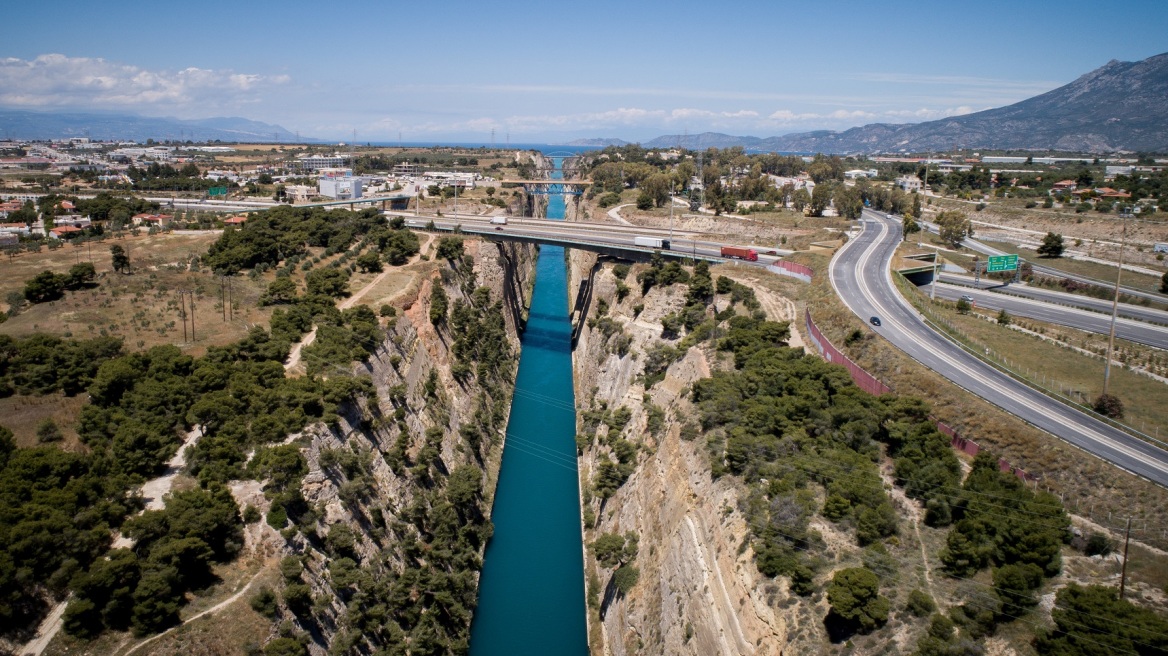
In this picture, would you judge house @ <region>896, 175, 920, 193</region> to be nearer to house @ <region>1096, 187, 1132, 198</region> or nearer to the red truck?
house @ <region>1096, 187, 1132, 198</region>

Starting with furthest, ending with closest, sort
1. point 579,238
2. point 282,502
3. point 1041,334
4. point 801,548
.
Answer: point 579,238 < point 1041,334 < point 282,502 < point 801,548

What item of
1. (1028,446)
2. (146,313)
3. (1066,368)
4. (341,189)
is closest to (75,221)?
(341,189)

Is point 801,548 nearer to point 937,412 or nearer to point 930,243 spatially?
point 937,412

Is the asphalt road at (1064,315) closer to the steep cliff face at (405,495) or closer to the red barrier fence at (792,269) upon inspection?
the red barrier fence at (792,269)

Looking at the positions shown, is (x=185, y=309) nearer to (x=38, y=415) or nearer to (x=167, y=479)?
(x=38, y=415)

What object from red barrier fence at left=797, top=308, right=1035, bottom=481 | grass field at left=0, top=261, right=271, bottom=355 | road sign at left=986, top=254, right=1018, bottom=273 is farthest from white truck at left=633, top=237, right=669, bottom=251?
grass field at left=0, top=261, right=271, bottom=355

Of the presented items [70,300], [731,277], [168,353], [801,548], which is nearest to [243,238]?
[70,300]
